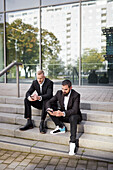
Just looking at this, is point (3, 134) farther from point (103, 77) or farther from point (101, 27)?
point (101, 27)

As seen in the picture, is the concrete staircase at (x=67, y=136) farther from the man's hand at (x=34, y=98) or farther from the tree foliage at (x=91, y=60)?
the tree foliage at (x=91, y=60)

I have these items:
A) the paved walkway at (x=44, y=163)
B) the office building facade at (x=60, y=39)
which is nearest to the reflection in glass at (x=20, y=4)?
the office building facade at (x=60, y=39)

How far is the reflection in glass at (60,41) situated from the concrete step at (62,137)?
4895 mm

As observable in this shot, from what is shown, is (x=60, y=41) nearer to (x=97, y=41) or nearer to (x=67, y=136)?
(x=97, y=41)

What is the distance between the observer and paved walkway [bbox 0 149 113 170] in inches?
113

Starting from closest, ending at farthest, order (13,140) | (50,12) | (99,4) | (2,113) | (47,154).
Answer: (47,154)
(13,140)
(2,113)
(99,4)
(50,12)

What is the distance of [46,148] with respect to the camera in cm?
342

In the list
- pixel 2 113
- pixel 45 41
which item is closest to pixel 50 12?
pixel 45 41

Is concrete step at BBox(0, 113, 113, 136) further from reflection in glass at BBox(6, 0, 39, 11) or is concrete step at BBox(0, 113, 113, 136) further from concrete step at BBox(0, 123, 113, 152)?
reflection in glass at BBox(6, 0, 39, 11)

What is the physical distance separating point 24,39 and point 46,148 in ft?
22.7

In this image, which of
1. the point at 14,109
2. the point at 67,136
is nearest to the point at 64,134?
the point at 67,136

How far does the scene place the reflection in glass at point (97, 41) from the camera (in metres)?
8.01

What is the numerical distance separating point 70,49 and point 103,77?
6.30ft

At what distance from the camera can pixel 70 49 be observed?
8.53 meters
